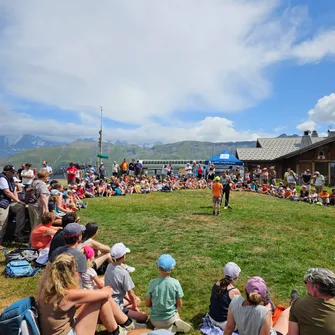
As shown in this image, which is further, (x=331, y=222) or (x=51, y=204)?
(x=331, y=222)

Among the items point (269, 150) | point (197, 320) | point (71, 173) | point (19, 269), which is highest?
point (269, 150)

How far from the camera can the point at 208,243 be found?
844cm

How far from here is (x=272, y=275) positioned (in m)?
6.26

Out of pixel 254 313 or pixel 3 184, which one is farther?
pixel 3 184

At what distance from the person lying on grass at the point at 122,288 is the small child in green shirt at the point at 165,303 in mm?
390

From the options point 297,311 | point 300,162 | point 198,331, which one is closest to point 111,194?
point 198,331

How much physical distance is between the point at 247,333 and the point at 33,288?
4.04 m

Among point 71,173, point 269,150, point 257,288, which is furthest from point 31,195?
point 269,150

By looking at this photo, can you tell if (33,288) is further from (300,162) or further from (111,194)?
(300,162)

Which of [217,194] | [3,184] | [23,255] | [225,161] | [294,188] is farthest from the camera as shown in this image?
[225,161]

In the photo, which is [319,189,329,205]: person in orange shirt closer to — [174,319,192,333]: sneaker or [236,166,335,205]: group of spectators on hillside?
[236,166,335,205]: group of spectators on hillside

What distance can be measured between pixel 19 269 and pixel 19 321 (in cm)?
349

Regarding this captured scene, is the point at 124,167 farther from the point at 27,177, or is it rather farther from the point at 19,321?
the point at 19,321

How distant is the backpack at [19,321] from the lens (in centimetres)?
302
